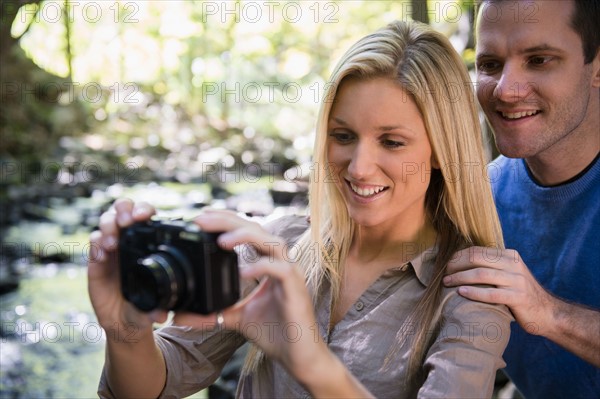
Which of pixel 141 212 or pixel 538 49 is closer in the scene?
pixel 141 212

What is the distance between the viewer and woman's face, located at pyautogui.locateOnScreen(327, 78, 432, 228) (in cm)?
145

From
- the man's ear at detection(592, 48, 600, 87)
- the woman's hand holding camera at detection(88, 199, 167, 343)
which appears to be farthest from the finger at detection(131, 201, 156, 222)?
the man's ear at detection(592, 48, 600, 87)

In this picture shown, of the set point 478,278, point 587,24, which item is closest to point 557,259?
point 587,24

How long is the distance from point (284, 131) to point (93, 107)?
326 centimetres

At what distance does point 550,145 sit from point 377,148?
30.9 inches

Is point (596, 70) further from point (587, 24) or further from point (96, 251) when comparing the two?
point (96, 251)

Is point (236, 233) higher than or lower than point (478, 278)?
higher

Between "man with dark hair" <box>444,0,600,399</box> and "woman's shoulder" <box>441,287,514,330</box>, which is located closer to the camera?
"woman's shoulder" <box>441,287,514,330</box>

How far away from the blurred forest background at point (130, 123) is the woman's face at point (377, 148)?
4.54 feet

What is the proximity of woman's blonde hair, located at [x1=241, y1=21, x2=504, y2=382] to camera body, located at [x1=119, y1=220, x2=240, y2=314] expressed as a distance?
1.35 ft

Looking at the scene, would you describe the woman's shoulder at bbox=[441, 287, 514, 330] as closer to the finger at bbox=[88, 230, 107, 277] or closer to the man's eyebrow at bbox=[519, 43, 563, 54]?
the finger at bbox=[88, 230, 107, 277]

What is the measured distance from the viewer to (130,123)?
12.8 meters

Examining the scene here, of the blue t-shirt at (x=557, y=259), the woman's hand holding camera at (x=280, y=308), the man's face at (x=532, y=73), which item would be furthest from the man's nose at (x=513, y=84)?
the woman's hand holding camera at (x=280, y=308)

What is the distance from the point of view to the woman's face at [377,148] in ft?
4.75
